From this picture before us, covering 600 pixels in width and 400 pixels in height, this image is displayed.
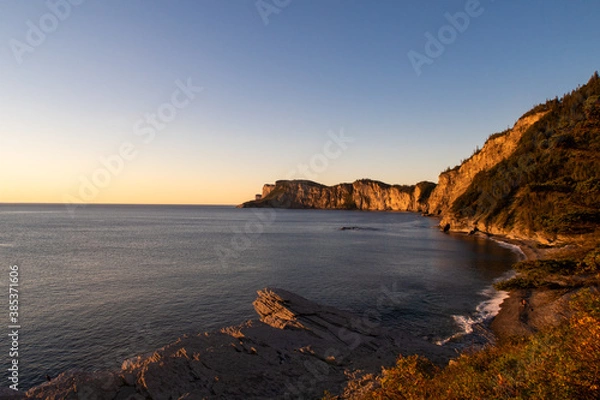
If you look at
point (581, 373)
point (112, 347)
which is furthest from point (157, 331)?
point (581, 373)

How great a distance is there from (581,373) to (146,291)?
37.0 meters

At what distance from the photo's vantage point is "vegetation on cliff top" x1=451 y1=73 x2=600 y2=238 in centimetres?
1287

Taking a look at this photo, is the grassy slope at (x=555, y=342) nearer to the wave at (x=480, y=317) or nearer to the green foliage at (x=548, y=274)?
A: the green foliage at (x=548, y=274)

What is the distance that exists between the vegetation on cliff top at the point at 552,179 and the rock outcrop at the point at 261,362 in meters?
10.5

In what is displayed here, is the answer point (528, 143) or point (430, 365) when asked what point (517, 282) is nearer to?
point (430, 365)

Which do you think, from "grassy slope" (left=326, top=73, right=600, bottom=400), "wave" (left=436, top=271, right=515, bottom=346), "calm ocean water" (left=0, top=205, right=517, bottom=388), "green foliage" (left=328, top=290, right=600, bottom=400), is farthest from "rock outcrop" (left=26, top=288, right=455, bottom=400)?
"green foliage" (left=328, top=290, right=600, bottom=400)

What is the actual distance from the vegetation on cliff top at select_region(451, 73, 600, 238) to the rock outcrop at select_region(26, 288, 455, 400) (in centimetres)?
1048

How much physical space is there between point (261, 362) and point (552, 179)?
21060mm

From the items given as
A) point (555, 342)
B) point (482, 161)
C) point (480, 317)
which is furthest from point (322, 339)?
point (482, 161)

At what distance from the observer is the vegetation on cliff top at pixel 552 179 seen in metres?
12.9

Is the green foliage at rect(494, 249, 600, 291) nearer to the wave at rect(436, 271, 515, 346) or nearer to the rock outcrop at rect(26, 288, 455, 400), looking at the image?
the rock outcrop at rect(26, 288, 455, 400)

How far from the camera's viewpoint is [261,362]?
54.5 feet

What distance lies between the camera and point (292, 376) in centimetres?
1598

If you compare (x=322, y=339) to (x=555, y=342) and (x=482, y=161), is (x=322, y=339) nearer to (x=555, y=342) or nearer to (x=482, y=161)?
(x=555, y=342)
